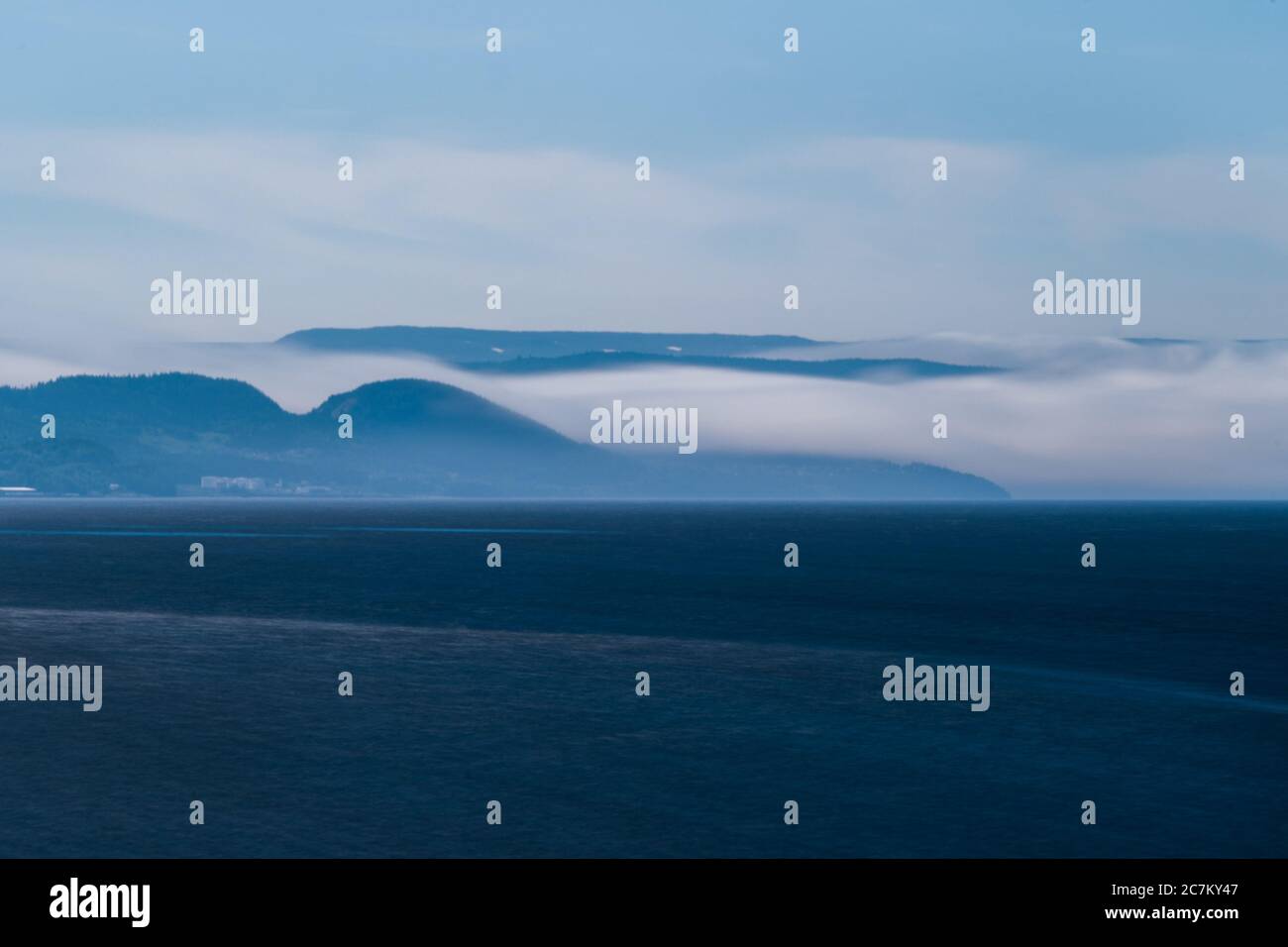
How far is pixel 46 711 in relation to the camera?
196 feet

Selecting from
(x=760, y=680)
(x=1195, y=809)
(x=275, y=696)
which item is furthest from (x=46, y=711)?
(x=1195, y=809)

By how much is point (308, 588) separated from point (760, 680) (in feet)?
278
